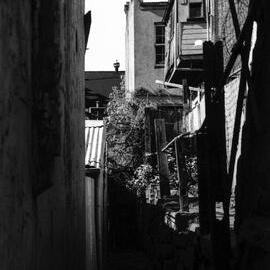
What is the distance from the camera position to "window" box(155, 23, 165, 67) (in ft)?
94.7

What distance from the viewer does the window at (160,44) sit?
94.7 feet

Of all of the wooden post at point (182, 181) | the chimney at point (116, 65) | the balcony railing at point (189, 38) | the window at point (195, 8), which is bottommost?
the wooden post at point (182, 181)

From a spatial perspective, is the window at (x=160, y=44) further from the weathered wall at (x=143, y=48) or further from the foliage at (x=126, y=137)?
the foliage at (x=126, y=137)

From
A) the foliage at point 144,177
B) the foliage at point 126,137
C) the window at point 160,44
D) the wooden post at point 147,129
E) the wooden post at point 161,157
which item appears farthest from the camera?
the window at point 160,44

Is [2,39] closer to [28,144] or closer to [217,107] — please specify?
[28,144]

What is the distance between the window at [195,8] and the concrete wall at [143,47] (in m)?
6.85

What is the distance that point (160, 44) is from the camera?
28875 mm

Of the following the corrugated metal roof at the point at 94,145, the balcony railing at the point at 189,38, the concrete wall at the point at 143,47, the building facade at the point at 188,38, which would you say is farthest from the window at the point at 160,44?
the corrugated metal roof at the point at 94,145

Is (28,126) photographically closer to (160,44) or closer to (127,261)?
(127,261)

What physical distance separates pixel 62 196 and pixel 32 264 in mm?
1562

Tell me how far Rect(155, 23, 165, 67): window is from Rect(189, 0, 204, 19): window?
722 centimetres

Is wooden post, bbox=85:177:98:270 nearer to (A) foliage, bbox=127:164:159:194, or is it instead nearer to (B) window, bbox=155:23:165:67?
(A) foliage, bbox=127:164:159:194

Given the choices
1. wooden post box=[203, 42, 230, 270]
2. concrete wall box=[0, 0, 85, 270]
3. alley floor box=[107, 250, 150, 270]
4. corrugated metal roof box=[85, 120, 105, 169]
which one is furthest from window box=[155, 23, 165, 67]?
concrete wall box=[0, 0, 85, 270]

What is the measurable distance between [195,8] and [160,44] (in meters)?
7.32
